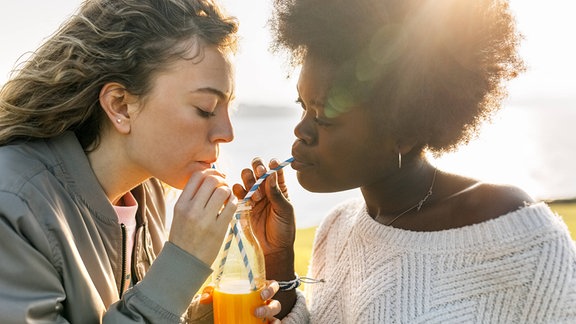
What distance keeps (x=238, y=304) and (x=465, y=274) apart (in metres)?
0.60

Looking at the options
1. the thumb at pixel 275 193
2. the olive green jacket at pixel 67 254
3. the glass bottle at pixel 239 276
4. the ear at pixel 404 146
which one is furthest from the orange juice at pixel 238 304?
the ear at pixel 404 146

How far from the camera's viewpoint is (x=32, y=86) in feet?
6.20

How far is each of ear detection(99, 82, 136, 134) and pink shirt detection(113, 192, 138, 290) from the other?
314 millimetres

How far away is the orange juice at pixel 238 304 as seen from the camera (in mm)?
1654

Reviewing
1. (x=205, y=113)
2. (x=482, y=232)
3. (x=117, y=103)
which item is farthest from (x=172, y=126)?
(x=482, y=232)

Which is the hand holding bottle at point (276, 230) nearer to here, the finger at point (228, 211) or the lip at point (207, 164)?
the lip at point (207, 164)

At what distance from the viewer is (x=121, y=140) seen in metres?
1.89

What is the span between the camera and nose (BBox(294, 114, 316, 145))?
1.67 meters

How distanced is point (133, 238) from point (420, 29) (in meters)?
1.18

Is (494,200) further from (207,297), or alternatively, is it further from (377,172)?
(207,297)

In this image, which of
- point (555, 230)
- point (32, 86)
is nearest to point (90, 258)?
point (32, 86)

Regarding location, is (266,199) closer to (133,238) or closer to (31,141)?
(133,238)

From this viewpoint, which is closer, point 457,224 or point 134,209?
point 457,224

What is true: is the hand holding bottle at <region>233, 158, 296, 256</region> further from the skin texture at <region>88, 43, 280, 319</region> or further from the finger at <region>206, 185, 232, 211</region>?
the finger at <region>206, 185, 232, 211</region>
